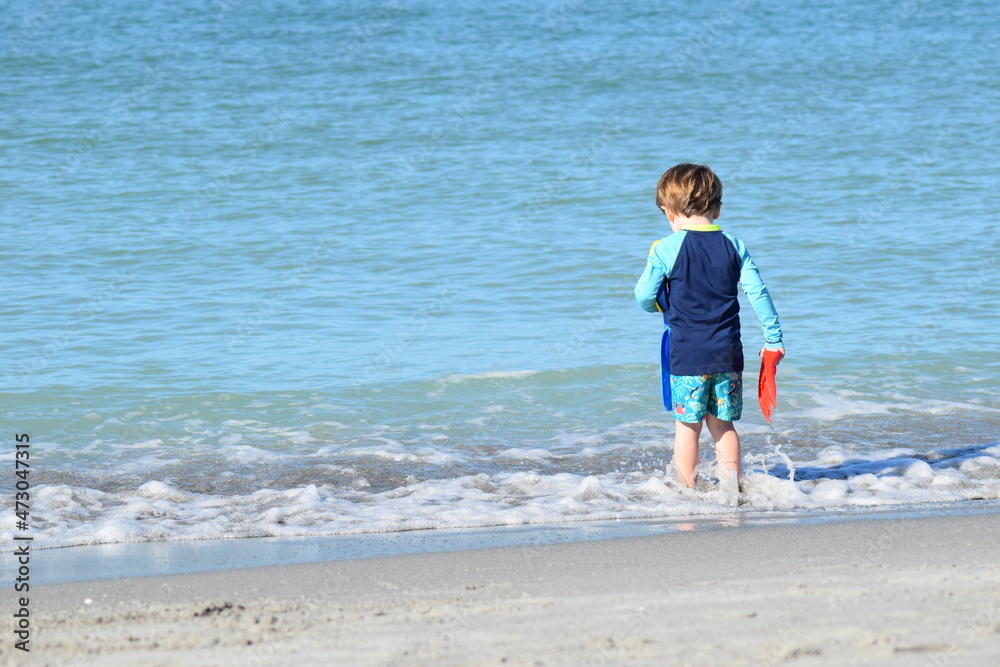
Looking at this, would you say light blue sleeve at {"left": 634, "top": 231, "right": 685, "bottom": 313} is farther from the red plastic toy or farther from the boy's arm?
the red plastic toy

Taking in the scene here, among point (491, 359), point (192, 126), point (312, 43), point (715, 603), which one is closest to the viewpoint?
point (715, 603)

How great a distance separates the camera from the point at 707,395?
446 centimetres

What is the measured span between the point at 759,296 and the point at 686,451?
776 mm

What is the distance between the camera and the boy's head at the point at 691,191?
4.25m

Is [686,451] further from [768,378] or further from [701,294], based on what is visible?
[701,294]

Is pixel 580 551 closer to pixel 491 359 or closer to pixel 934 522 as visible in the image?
pixel 934 522

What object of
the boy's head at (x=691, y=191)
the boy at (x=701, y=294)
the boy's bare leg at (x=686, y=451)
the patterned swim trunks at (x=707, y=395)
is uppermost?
the boy's head at (x=691, y=191)

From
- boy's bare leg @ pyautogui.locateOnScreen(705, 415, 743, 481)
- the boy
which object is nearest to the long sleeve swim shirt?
the boy

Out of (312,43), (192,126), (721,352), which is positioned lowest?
(721,352)

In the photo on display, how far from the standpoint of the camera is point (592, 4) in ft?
93.7

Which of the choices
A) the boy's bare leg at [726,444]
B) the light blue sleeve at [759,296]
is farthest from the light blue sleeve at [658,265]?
the boy's bare leg at [726,444]

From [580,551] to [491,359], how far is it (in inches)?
151

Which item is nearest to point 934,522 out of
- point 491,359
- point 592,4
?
point 491,359

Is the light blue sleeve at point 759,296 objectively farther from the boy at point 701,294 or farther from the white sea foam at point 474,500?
the white sea foam at point 474,500
